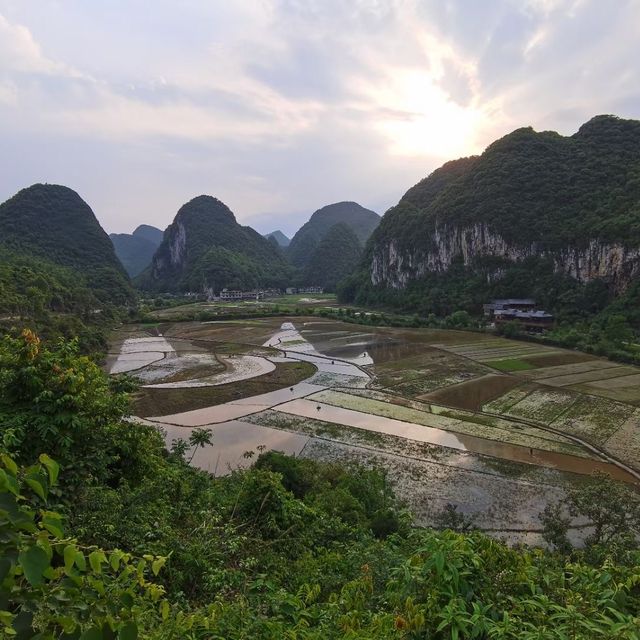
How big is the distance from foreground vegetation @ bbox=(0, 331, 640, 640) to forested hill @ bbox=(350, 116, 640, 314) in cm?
6300

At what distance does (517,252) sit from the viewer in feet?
248

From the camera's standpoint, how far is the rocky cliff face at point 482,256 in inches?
2299

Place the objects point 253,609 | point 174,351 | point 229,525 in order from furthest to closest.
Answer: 1. point 174,351
2. point 229,525
3. point 253,609

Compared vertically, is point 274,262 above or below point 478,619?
above

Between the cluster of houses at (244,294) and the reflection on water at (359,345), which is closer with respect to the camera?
the reflection on water at (359,345)

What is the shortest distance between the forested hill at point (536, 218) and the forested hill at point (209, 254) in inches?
2069

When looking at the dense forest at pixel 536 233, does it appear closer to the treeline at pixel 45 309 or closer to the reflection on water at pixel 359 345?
the reflection on water at pixel 359 345

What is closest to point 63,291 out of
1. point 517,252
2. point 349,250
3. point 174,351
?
point 174,351

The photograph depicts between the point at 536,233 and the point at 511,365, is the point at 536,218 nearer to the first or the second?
the point at 536,233

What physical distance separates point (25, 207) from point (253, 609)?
134458 millimetres

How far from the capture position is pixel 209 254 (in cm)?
13675

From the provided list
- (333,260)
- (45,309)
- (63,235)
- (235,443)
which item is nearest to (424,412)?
(235,443)

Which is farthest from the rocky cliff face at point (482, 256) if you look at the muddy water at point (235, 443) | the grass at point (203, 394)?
the muddy water at point (235, 443)

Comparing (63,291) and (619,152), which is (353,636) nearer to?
(63,291)
